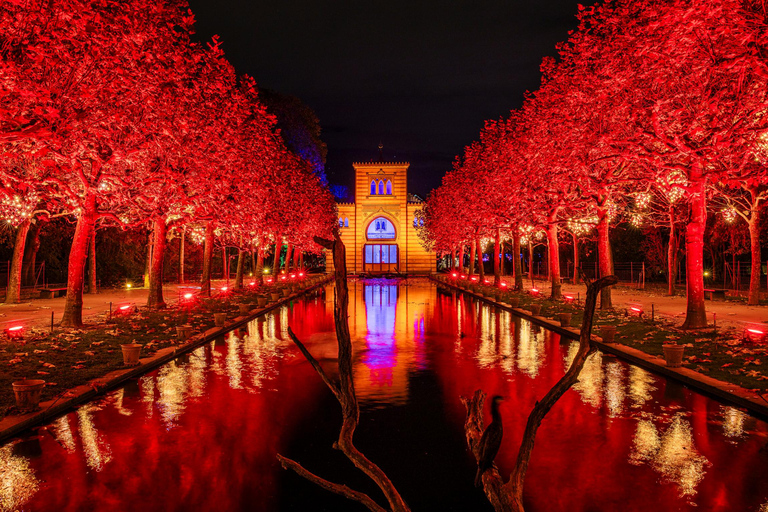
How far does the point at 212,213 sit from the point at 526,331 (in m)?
16.4

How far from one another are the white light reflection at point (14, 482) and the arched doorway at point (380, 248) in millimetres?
81643

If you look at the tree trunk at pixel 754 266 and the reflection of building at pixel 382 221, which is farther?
the reflection of building at pixel 382 221

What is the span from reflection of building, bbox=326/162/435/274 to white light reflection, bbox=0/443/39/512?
81359 millimetres

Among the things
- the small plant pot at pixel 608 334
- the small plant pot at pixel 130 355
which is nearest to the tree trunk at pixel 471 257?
the small plant pot at pixel 608 334

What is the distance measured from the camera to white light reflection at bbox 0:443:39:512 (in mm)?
5832

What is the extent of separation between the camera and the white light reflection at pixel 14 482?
5.83 m

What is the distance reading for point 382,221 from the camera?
293 feet

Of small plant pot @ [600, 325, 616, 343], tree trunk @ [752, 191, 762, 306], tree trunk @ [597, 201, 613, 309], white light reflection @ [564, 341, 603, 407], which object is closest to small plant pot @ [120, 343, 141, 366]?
white light reflection @ [564, 341, 603, 407]

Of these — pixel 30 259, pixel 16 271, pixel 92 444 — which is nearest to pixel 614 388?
pixel 92 444

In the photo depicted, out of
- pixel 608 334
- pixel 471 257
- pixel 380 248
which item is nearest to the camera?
pixel 608 334

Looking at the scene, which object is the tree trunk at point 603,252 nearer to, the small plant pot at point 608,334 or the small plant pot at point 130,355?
the small plant pot at point 608,334

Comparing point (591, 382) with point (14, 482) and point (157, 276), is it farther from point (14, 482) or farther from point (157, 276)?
point (157, 276)

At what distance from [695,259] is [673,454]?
13.0m

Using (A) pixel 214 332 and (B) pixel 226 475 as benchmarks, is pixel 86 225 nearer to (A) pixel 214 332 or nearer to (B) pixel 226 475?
(A) pixel 214 332
